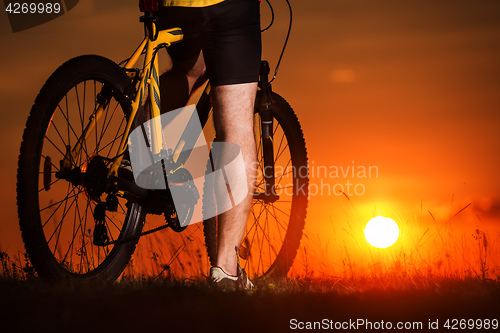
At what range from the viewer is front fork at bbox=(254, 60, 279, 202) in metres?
4.01

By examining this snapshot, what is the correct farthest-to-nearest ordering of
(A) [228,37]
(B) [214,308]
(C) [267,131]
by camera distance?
1. (C) [267,131]
2. (A) [228,37]
3. (B) [214,308]

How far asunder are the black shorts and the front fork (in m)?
0.67

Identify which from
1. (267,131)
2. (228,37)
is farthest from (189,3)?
(267,131)

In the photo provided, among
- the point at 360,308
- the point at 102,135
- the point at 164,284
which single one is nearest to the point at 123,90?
the point at 102,135

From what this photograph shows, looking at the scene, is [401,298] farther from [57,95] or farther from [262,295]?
[57,95]

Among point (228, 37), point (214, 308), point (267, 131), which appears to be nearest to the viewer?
point (214, 308)

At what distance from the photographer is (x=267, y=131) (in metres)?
4.03

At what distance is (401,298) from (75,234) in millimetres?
1573

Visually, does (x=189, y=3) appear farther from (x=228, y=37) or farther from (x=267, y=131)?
(x=267, y=131)

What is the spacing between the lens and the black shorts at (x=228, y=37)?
A: 3209 mm

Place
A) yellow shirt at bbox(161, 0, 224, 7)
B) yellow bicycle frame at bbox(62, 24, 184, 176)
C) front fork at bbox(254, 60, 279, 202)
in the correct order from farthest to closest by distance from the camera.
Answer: front fork at bbox(254, 60, 279, 202), yellow shirt at bbox(161, 0, 224, 7), yellow bicycle frame at bbox(62, 24, 184, 176)

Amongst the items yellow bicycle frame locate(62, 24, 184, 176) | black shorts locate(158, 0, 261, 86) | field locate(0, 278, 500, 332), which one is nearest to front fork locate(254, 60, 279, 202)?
black shorts locate(158, 0, 261, 86)

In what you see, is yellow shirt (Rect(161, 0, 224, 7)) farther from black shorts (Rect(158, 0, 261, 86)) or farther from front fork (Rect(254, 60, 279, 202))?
front fork (Rect(254, 60, 279, 202))

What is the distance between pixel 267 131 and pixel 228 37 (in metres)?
0.93
